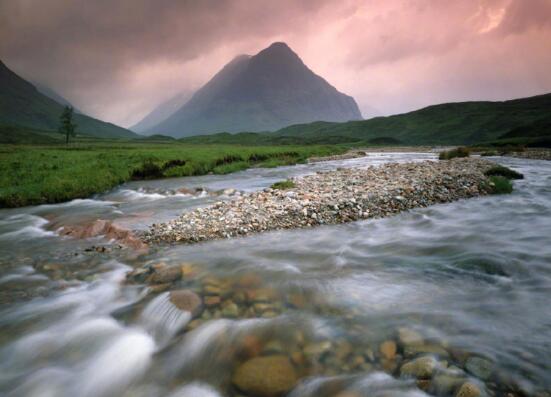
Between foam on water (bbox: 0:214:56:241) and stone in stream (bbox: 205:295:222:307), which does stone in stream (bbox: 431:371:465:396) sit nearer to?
stone in stream (bbox: 205:295:222:307)

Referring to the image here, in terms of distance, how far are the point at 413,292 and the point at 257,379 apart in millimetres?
3459

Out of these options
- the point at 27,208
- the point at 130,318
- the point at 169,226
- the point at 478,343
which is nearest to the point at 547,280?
the point at 478,343

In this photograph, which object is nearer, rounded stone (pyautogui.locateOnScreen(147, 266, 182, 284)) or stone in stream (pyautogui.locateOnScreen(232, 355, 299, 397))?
stone in stream (pyautogui.locateOnScreen(232, 355, 299, 397))

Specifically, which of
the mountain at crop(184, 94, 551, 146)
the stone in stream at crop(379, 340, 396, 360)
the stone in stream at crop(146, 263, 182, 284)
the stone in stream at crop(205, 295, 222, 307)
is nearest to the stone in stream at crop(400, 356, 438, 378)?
the stone in stream at crop(379, 340, 396, 360)

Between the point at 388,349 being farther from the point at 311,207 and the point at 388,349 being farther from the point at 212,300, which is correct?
the point at 311,207

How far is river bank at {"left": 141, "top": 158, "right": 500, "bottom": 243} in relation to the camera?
9719 millimetres

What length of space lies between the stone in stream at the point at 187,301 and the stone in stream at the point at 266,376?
1687 millimetres

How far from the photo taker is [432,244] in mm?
8250

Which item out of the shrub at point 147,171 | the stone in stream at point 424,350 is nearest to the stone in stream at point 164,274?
the stone in stream at point 424,350

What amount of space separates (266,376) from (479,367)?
101 inches

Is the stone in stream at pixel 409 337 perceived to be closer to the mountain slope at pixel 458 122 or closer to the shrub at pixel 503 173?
the shrub at pixel 503 173

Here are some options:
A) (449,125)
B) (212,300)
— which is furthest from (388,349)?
(449,125)

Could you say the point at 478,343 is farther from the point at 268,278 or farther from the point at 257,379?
the point at 268,278

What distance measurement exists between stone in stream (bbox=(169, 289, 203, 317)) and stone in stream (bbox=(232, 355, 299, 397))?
1687mm
